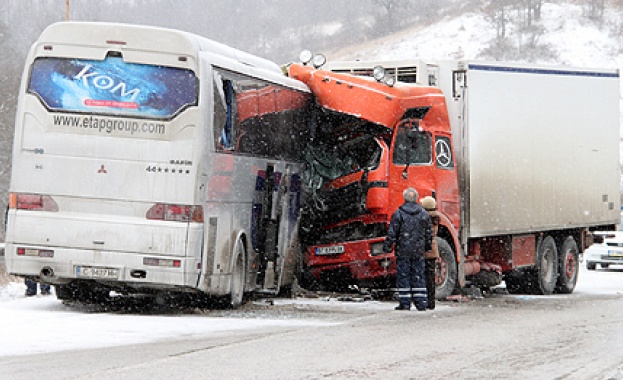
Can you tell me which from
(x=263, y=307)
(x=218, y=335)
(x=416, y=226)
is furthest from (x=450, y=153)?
(x=218, y=335)

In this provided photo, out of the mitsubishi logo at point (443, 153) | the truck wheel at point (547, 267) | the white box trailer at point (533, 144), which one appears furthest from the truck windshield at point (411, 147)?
the truck wheel at point (547, 267)

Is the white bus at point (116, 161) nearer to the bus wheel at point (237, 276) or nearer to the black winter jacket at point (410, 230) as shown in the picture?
the bus wheel at point (237, 276)

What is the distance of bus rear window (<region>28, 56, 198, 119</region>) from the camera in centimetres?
1695

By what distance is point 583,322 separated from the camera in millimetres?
17234

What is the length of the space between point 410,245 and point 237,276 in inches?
96.5

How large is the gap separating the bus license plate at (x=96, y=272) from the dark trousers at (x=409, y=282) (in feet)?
14.0

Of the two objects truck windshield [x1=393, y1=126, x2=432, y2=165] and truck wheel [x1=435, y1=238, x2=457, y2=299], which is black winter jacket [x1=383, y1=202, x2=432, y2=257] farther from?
truck wheel [x1=435, y1=238, x2=457, y2=299]

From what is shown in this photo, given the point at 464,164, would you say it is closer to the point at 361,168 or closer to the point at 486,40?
the point at 361,168

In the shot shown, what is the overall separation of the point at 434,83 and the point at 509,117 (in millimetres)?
1822

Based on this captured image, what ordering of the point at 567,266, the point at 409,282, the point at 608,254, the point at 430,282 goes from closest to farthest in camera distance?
the point at 409,282
the point at 430,282
the point at 567,266
the point at 608,254

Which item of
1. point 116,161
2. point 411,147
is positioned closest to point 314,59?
point 411,147

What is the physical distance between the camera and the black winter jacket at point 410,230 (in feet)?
62.5

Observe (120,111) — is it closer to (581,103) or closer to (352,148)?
(352,148)

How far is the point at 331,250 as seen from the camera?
69.7ft
